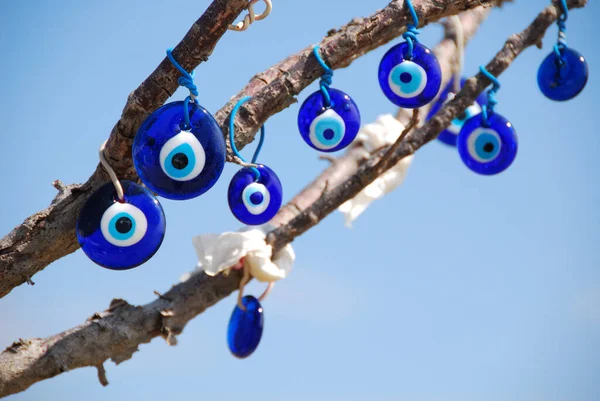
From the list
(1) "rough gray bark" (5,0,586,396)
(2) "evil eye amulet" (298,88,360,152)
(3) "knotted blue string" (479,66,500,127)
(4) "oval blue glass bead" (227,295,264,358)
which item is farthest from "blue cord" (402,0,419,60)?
(4) "oval blue glass bead" (227,295,264,358)

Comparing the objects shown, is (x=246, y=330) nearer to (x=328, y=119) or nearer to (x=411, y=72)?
(x=328, y=119)

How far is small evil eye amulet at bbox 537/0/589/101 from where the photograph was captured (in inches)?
61.9

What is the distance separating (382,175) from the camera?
1.74 m

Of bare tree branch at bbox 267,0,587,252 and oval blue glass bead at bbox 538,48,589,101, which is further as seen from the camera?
oval blue glass bead at bbox 538,48,589,101

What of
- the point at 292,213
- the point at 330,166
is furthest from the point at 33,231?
the point at 330,166

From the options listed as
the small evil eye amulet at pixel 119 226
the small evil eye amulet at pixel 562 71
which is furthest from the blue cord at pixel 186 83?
the small evil eye amulet at pixel 562 71

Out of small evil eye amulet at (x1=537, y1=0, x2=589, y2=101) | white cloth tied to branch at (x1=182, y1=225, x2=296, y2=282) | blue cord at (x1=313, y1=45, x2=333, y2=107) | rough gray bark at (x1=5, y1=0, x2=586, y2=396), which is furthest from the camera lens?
small evil eye amulet at (x1=537, y1=0, x2=589, y2=101)

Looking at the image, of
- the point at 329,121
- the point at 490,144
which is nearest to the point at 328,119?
the point at 329,121

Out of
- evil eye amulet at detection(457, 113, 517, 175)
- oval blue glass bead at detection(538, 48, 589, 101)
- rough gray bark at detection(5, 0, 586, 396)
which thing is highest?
oval blue glass bead at detection(538, 48, 589, 101)

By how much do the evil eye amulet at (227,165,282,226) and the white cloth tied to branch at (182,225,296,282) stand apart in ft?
1.02

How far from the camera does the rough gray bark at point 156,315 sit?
4.01 ft

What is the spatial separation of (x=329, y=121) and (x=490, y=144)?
510 mm

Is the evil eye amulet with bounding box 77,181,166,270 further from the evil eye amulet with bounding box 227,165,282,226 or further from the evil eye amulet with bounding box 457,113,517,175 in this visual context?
the evil eye amulet with bounding box 457,113,517,175

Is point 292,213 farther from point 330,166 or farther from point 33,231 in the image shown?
point 33,231
